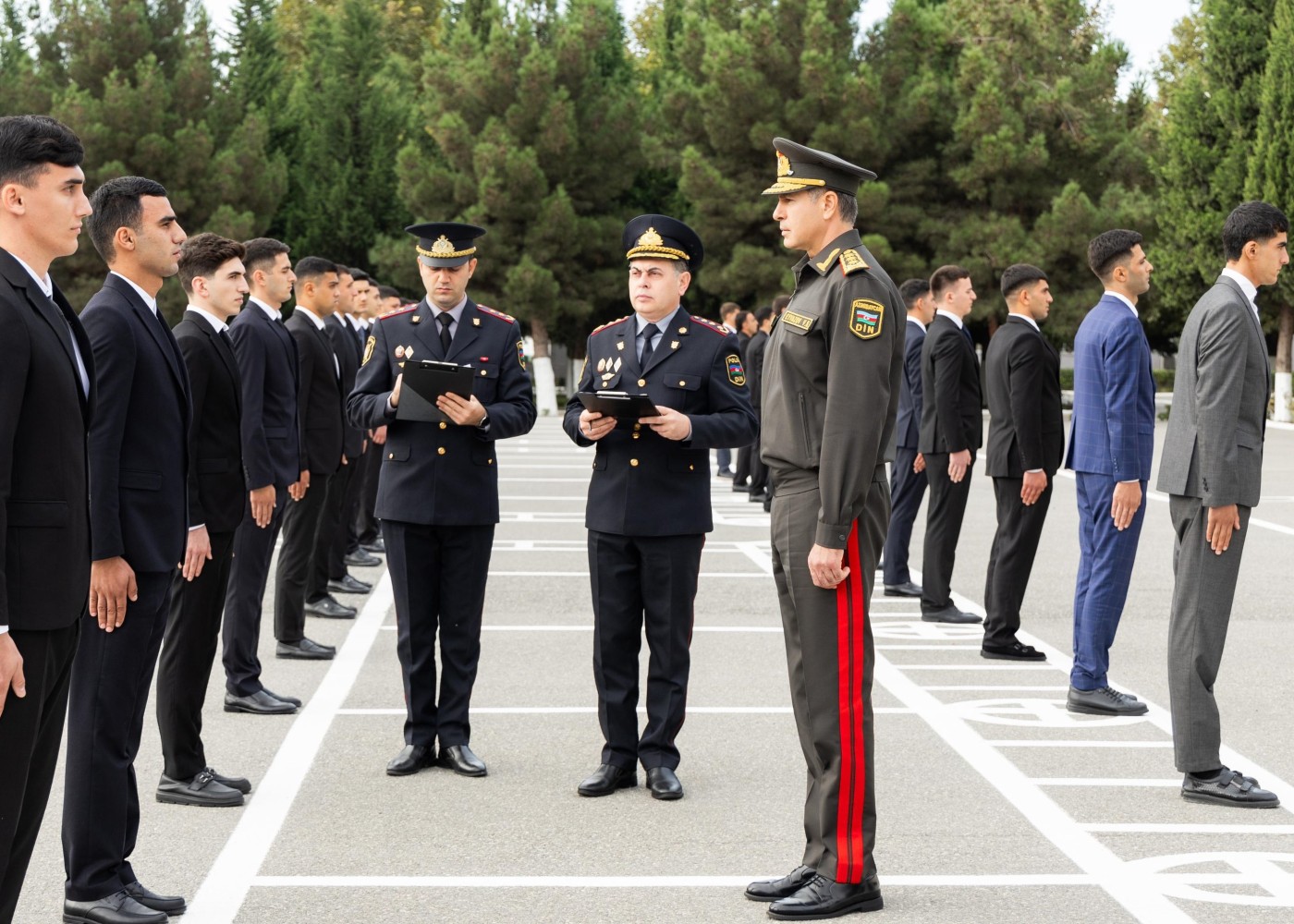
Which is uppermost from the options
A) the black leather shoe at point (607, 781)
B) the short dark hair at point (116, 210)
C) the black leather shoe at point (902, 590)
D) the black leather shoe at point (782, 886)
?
the short dark hair at point (116, 210)

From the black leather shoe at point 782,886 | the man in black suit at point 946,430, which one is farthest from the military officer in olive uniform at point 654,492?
the man in black suit at point 946,430

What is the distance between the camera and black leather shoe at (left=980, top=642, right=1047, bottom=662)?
883cm

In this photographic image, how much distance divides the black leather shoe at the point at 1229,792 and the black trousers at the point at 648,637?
1.98 metres

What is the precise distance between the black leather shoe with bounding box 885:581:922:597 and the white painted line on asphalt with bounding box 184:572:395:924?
3.89m

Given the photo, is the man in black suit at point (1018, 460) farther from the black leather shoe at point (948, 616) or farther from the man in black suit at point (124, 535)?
the man in black suit at point (124, 535)

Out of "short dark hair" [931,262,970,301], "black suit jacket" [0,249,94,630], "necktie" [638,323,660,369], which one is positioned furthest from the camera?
"short dark hair" [931,262,970,301]

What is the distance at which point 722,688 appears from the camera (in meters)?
8.01

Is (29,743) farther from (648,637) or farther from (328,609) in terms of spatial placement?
(328,609)

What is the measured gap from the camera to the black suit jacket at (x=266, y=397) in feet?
25.4

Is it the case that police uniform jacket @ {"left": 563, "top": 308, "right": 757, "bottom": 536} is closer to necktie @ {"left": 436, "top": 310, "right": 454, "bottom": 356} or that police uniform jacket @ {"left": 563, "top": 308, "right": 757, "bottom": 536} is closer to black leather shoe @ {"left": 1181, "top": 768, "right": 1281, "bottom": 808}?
necktie @ {"left": 436, "top": 310, "right": 454, "bottom": 356}

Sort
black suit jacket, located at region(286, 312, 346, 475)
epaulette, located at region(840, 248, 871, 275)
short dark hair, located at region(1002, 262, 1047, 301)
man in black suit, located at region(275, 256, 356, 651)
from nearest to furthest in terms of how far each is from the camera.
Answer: epaulette, located at region(840, 248, 871, 275)
man in black suit, located at region(275, 256, 356, 651)
short dark hair, located at region(1002, 262, 1047, 301)
black suit jacket, located at region(286, 312, 346, 475)

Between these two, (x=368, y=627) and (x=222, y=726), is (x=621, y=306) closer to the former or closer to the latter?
(x=368, y=627)

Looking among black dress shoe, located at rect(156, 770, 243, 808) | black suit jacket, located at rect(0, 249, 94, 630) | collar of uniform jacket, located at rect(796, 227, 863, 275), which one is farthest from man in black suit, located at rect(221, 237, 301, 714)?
black suit jacket, located at rect(0, 249, 94, 630)

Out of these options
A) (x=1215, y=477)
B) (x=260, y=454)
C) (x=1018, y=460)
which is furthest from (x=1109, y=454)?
(x=260, y=454)
